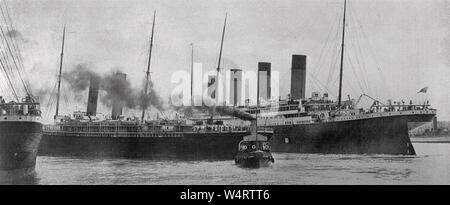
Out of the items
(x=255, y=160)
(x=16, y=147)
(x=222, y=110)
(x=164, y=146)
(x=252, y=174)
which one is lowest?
(x=252, y=174)

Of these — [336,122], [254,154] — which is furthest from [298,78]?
[254,154]

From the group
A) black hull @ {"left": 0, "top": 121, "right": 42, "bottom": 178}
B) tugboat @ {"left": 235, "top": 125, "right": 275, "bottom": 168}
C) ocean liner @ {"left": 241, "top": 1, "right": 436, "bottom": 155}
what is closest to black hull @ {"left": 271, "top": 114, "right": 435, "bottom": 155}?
ocean liner @ {"left": 241, "top": 1, "right": 436, "bottom": 155}

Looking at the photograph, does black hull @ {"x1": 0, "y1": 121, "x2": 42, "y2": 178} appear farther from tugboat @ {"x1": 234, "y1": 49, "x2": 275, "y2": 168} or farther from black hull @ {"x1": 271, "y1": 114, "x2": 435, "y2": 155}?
black hull @ {"x1": 271, "y1": 114, "x2": 435, "y2": 155}

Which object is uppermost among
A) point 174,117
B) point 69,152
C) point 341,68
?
point 341,68

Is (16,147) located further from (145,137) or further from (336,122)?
(336,122)

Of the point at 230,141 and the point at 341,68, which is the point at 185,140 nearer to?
the point at 230,141

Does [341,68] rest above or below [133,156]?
above
